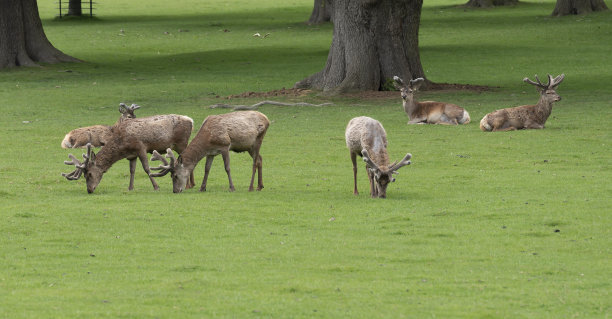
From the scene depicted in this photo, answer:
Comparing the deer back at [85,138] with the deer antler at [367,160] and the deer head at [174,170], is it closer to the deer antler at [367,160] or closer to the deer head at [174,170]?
the deer head at [174,170]

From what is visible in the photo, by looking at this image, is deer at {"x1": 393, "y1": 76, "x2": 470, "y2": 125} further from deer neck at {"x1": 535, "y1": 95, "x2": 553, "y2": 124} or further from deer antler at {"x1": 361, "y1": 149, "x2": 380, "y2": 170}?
deer antler at {"x1": 361, "y1": 149, "x2": 380, "y2": 170}

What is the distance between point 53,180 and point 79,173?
6.22 ft

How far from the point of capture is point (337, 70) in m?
33.4

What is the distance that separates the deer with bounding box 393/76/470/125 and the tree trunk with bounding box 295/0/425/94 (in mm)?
6331

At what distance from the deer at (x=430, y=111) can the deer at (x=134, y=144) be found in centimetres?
955

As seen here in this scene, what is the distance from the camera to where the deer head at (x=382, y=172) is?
15.6 meters

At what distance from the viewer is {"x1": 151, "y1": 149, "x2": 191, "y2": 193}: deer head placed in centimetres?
1652

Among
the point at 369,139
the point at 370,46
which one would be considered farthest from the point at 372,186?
the point at 370,46

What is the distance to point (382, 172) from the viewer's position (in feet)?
51.4

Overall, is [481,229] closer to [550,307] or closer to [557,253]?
→ [557,253]

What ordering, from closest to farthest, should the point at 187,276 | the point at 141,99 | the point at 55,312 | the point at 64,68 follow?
1. the point at 55,312
2. the point at 187,276
3. the point at 141,99
4. the point at 64,68

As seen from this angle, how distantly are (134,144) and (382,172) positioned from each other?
4.62 metres

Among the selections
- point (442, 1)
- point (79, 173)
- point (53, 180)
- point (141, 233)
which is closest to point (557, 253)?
point (141, 233)

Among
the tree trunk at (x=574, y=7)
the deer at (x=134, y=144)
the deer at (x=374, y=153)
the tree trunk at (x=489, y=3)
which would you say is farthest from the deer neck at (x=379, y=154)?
the tree trunk at (x=489, y=3)
